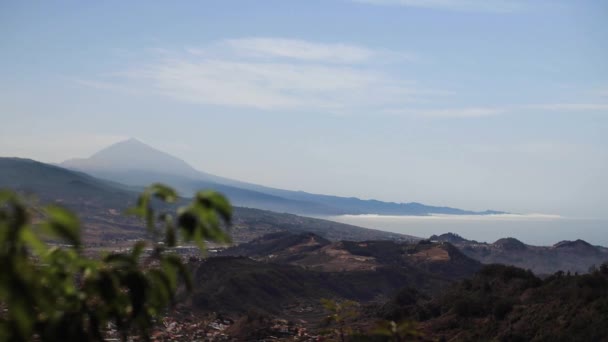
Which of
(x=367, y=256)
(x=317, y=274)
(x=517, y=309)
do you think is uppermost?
(x=517, y=309)

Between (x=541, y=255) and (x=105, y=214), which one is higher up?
(x=541, y=255)

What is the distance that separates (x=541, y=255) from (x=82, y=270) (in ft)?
307

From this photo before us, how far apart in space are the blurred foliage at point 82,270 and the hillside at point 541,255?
84016 millimetres

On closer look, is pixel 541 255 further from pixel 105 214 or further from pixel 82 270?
pixel 82 270

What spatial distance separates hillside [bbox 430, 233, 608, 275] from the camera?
84.8 m

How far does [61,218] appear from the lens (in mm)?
2131

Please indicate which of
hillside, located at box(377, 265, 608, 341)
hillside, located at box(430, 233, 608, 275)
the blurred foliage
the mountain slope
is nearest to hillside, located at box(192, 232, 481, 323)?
hillside, located at box(377, 265, 608, 341)

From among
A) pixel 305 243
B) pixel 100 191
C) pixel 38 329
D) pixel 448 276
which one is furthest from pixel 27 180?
pixel 38 329

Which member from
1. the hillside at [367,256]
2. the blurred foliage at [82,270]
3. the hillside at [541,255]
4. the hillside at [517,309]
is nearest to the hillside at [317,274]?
the hillside at [367,256]

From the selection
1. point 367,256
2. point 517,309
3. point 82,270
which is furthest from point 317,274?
point 82,270

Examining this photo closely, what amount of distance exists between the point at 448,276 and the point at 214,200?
206 ft

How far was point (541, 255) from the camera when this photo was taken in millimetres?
89312

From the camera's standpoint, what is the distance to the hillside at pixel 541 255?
278ft

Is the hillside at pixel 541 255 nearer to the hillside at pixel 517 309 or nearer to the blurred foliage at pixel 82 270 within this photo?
the hillside at pixel 517 309
